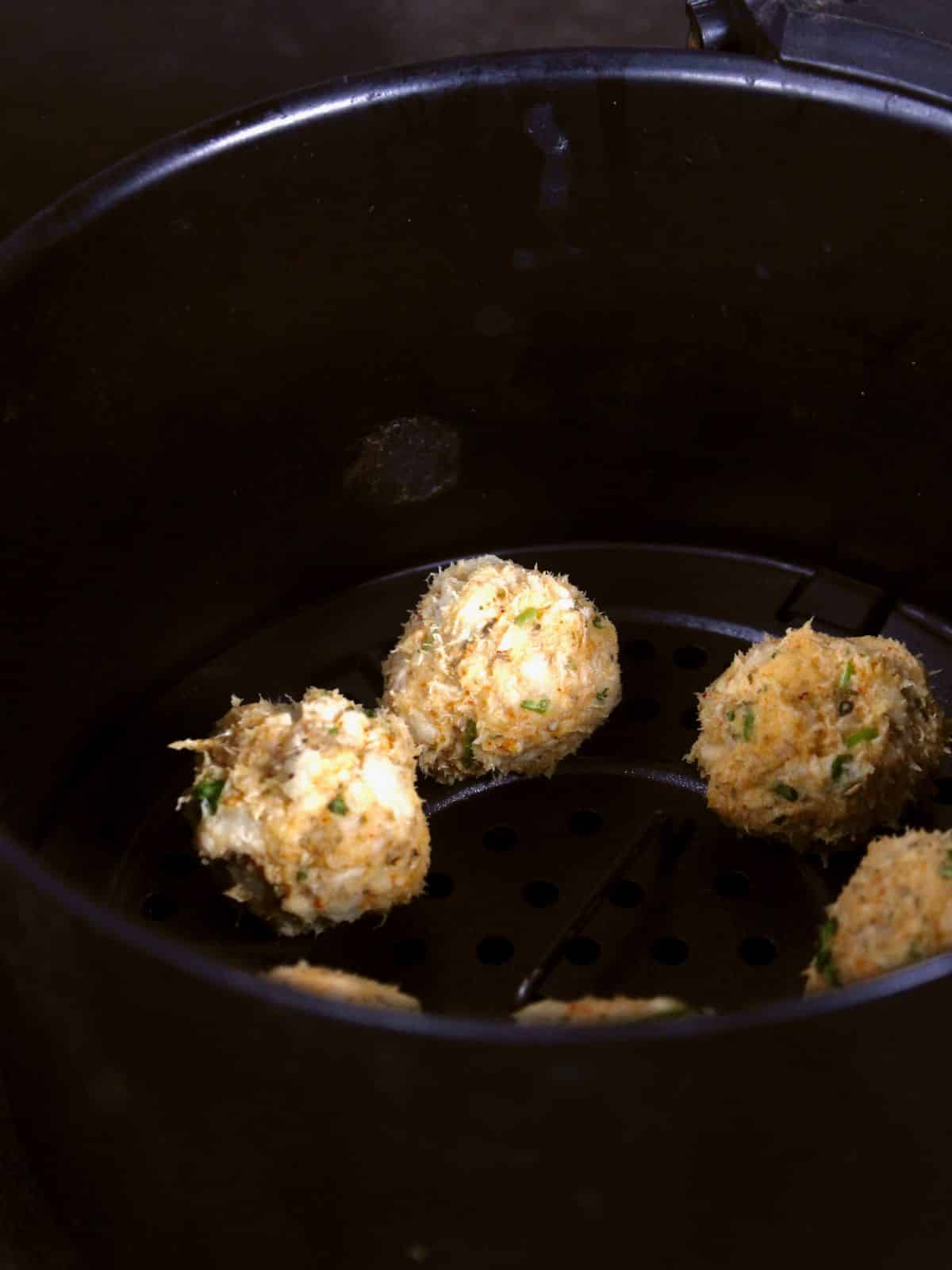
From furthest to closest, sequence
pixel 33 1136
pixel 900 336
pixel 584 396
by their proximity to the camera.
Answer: pixel 584 396, pixel 900 336, pixel 33 1136

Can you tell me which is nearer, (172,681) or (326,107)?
(326,107)

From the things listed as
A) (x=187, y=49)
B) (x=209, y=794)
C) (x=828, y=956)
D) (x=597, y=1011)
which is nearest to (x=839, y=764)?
(x=828, y=956)

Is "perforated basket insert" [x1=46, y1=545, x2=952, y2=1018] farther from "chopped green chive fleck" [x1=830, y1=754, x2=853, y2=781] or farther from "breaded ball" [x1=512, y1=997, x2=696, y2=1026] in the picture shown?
"breaded ball" [x1=512, y1=997, x2=696, y2=1026]

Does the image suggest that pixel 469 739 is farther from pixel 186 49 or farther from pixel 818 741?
pixel 186 49

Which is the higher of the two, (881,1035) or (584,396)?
(584,396)

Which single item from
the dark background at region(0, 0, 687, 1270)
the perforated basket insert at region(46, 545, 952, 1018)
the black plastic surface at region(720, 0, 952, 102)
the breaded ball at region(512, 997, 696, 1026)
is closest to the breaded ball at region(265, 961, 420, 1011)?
the breaded ball at region(512, 997, 696, 1026)

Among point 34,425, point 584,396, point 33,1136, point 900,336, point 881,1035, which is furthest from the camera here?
point 584,396

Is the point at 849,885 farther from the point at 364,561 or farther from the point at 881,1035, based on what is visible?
the point at 364,561

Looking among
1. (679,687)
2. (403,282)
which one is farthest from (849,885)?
(403,282)
